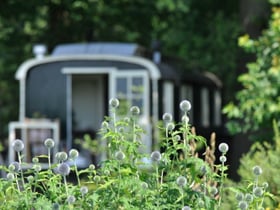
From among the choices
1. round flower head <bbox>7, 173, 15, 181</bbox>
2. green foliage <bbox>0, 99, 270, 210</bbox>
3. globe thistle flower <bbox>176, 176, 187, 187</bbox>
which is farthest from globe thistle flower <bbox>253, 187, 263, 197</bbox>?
round flower head <bbox>7, 173, 15, 181</bbox>

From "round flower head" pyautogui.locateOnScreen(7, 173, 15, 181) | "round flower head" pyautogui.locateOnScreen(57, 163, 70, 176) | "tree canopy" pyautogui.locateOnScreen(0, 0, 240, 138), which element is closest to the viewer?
"round flower head" pyautogui.locateOnScreen(57, 163, 70, 176)

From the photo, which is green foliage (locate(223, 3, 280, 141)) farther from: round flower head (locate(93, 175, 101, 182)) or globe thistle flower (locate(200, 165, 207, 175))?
globe thistle flower (locate(200, 165, 207, 175))

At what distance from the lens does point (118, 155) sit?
5.16m

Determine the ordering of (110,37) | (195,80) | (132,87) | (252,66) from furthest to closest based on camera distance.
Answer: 1. (110,37)
2. (195,80)
3. (132,87)
4. (252,66)

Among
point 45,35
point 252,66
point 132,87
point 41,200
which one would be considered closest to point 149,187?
point 41,200

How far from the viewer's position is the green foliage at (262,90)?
12.6 meters

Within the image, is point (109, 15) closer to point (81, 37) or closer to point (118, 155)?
point (81, 37)

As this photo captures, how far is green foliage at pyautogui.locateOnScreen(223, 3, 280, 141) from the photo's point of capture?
498 inches

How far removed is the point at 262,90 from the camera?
1291 centimetres

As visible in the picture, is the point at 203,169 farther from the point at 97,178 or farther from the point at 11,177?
the point at 11,177

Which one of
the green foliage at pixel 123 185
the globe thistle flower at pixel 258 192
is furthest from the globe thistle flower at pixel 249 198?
the green foliage at pixel 123 185

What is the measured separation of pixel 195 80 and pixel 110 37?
8.15 m

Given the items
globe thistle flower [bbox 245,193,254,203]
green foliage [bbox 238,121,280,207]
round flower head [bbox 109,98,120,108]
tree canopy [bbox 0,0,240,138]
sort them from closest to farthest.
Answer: globe thistle flower [bbox 245,193,254,203], round flower head [bbox 109,98,120,108], green foliage [bbox 238,121,280,207], tree canopy [bbox 0,0,240,138]

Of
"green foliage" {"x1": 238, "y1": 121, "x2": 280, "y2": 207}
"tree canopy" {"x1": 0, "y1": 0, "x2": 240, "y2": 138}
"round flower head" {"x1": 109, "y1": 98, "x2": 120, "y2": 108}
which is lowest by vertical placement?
"green foliage" {"x1": 238, "y1": 121, "x2": 280, "y2": 207}
